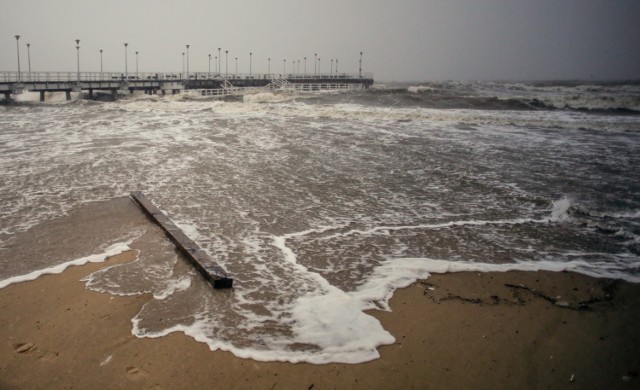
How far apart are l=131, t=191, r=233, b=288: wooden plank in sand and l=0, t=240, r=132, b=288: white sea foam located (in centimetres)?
60

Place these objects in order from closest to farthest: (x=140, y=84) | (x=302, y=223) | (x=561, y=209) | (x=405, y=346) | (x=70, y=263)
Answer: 1. (x=405, y=346)
2. (x=70, y=263)
3. (x=302, y=223)
4. (x=561, y=209)
5. (x=140, y=84)

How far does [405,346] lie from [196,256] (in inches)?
103

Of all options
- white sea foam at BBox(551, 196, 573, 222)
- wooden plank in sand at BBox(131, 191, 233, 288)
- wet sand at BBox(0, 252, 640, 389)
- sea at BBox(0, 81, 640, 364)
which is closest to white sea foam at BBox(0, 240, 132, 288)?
sea at BBox(0, 81, 640, 364)

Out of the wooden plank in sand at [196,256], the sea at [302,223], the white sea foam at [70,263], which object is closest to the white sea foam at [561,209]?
the sea at [302,223]

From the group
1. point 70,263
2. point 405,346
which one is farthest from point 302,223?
point 405,346

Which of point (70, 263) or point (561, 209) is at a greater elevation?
point (561, 209)

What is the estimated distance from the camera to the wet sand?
322 cm

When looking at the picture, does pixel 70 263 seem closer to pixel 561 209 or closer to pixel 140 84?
pixel 561 209

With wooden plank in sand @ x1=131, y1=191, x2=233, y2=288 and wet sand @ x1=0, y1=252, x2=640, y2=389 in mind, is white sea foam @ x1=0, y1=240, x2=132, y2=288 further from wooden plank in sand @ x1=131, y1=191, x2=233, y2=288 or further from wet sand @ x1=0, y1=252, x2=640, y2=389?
wooden plank in sand @ x1=131, y1=191, x2=233, y2=288

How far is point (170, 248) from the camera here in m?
5.57

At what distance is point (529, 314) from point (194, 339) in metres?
3.26

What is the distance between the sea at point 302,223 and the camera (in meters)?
4.14

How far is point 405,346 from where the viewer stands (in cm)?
368

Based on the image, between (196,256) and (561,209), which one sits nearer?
(196,256)
